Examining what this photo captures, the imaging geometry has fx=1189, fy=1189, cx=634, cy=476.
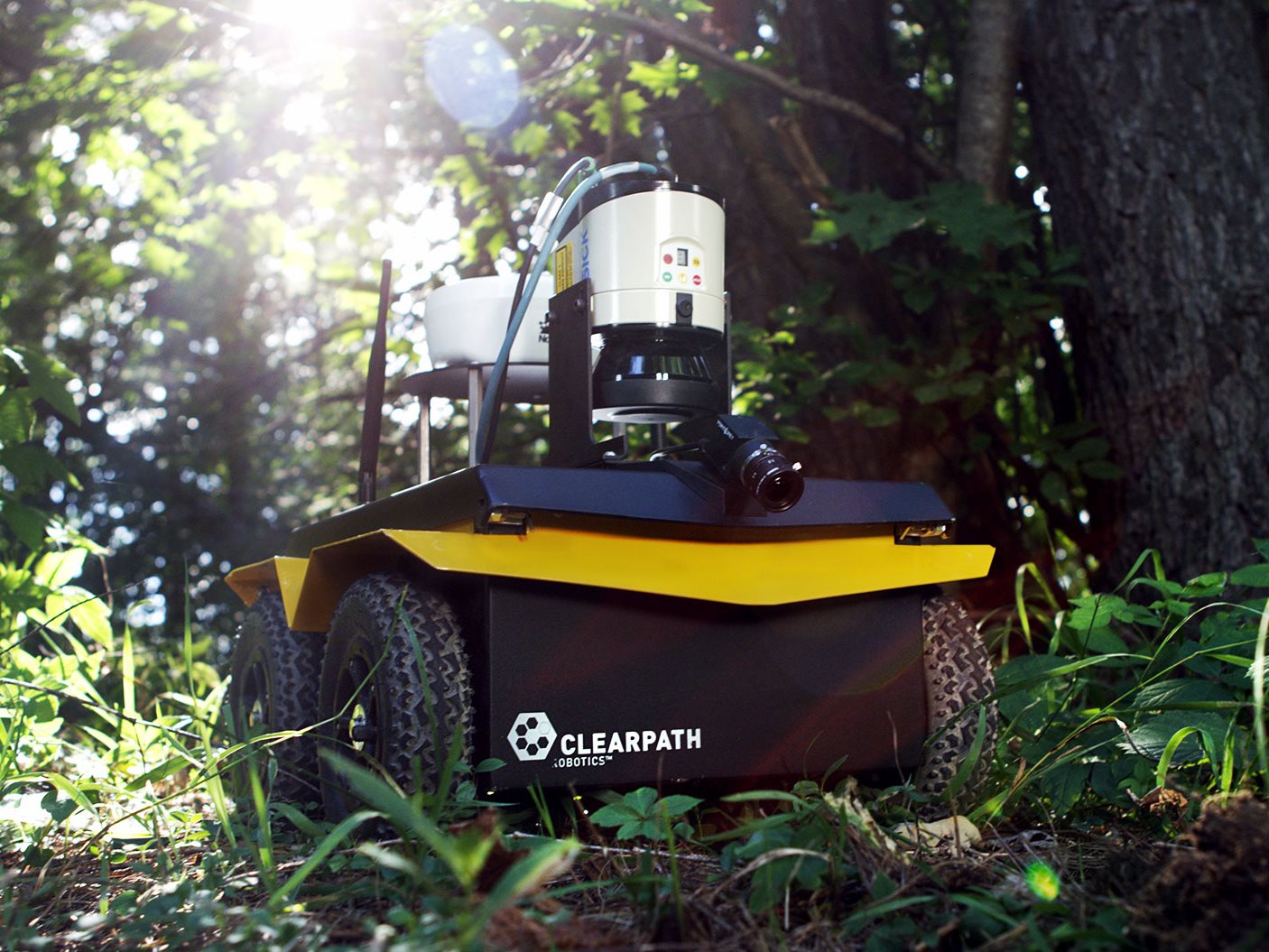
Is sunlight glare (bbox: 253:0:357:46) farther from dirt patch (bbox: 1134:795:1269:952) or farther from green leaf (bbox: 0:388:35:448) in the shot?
dirt patch (bbox: 1134:795:1269:952)

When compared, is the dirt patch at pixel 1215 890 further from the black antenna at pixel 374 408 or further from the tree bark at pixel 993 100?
the tree bark at pixel 993 100

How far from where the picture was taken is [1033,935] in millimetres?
919

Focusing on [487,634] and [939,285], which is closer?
[487,634]

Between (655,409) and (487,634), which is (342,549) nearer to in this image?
(487,634)

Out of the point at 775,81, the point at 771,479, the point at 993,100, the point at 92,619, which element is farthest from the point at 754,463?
the point at 993,100

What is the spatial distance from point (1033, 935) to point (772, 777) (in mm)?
637

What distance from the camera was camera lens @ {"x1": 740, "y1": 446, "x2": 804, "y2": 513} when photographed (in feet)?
4.75

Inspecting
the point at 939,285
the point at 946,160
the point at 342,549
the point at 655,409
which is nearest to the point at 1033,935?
the point at 655,409

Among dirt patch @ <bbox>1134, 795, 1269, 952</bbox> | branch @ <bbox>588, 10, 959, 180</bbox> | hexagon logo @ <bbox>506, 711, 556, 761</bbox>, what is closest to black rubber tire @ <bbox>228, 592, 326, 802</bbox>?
hexagon logo @ <bbox>506, 711, 556, 761</bbox>

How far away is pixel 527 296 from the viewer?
186 centimetres

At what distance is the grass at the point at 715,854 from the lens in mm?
999

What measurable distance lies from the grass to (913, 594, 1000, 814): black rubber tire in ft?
0.15

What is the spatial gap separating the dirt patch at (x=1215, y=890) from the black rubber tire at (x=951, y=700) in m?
0.64

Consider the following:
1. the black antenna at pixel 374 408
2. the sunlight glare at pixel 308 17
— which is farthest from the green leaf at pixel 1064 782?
the sunlight glare at pixel 308 17
